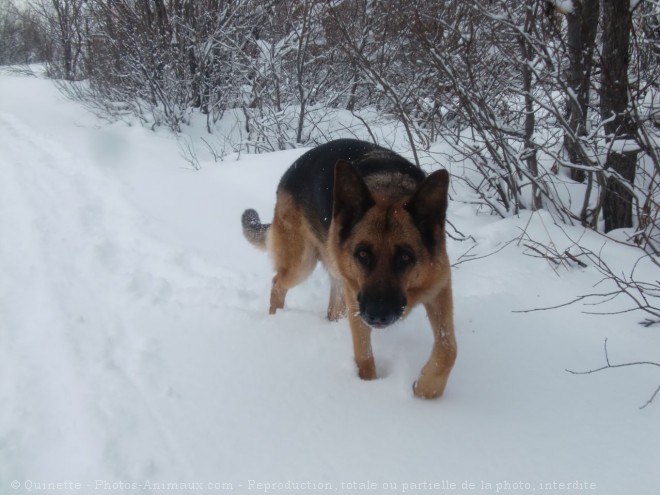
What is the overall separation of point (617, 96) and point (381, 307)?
2881mm

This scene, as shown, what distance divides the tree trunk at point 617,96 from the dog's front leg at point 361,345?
7.68ft

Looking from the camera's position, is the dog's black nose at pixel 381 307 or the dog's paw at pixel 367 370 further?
the dog's paw at pixel 367 370

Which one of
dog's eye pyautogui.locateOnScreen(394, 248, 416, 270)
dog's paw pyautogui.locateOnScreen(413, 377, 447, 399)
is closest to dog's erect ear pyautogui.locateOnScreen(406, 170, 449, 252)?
dog's eye pyautogui.locateOnScreen(394, 248, 416, 270)

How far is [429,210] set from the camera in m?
2.64

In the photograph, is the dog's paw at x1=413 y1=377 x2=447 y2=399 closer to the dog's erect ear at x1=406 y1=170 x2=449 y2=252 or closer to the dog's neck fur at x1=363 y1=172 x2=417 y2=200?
the dog's erect ear at x1=406 y1=170 x2=449 y2=252

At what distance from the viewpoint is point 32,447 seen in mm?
2203

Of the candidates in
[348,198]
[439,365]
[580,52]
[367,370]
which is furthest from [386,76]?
[439,365]

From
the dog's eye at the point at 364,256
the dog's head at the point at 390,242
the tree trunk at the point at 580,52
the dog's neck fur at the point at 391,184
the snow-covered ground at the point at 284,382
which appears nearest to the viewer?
the snow-covered ground at the point at 284,382

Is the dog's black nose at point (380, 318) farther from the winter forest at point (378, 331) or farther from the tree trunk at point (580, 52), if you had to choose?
the tree trunk at point (580, 52)

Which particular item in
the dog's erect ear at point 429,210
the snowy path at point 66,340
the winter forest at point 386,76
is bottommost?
the snowy path at point 66,340

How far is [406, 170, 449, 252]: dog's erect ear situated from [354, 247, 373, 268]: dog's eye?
310 mm

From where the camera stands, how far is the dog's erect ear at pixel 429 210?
102 inches

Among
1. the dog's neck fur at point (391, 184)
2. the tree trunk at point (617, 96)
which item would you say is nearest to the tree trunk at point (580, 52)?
the tree trunk at point (617, 96)

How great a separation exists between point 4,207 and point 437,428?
18.4 feet
